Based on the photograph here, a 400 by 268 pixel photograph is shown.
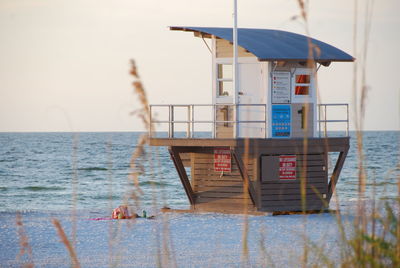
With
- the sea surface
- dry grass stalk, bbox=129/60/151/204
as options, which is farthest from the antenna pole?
dry grass stalk, bbox=129/60/151/204

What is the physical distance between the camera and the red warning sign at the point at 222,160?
17.5 metres

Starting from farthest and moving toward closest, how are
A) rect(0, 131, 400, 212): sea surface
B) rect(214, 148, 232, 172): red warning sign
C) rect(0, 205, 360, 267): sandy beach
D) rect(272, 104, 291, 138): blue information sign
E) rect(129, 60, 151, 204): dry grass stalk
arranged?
rect(0, 131, 400, 212): sea surface < rect(214, 148, 232, 172): red warning sign < rect(272, 104, 291, 138): blue information sign < rect(0, 205, 360, 267): sandy beach < rect(129, 60, 151, 204): dry grass stalk

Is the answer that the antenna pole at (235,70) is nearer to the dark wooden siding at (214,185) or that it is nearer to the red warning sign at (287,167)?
the dark wooden siding at (214,185)

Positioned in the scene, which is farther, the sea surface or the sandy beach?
the sea surface

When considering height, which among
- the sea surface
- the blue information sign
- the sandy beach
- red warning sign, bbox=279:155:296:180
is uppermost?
the blue information sign

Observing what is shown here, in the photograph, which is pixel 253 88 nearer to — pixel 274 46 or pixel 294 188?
pixel 274 46

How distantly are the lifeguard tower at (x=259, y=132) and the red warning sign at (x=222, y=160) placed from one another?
0.07 ft

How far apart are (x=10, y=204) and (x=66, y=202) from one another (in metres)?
2.63

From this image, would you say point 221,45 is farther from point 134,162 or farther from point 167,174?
point 167,174

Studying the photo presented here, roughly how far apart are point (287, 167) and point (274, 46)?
2.76 meters

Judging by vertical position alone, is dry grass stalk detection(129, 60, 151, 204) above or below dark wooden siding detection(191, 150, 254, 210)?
above

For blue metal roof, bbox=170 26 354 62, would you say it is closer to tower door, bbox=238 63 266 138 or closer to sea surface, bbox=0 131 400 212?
tower door, bbox=238 63 266 138

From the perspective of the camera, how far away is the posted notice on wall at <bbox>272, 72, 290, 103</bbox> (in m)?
17.3

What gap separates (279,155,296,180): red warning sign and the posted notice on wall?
1.30 m
